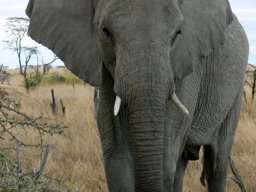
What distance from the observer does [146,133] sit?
2.49 m

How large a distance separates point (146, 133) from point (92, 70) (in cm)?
50

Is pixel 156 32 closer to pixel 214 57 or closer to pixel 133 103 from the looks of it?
pixel 133 103

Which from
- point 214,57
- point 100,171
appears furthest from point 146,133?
point 100,171

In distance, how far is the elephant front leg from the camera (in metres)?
3.16

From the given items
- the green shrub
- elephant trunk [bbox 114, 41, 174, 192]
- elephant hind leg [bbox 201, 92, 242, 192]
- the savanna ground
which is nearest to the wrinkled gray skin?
elephant trunk [bbox 114, 41, 174, 192]

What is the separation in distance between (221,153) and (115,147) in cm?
134

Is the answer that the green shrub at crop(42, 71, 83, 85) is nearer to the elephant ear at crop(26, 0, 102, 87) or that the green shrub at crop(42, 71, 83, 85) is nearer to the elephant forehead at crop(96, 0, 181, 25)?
the elephant ear at crop(26, 0, 102, 87)

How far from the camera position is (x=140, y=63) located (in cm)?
238

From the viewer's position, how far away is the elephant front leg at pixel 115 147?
3.16m

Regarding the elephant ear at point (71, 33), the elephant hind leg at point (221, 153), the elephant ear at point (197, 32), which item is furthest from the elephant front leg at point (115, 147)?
the elephant hind leg at point (221, 153)

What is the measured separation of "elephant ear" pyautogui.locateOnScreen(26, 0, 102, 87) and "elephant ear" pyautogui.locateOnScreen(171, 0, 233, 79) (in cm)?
41

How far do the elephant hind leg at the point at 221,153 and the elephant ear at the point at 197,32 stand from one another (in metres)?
1.23

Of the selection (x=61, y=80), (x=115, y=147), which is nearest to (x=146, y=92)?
(x=115, y=147)

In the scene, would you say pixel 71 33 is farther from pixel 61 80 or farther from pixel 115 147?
pixel 61 80
